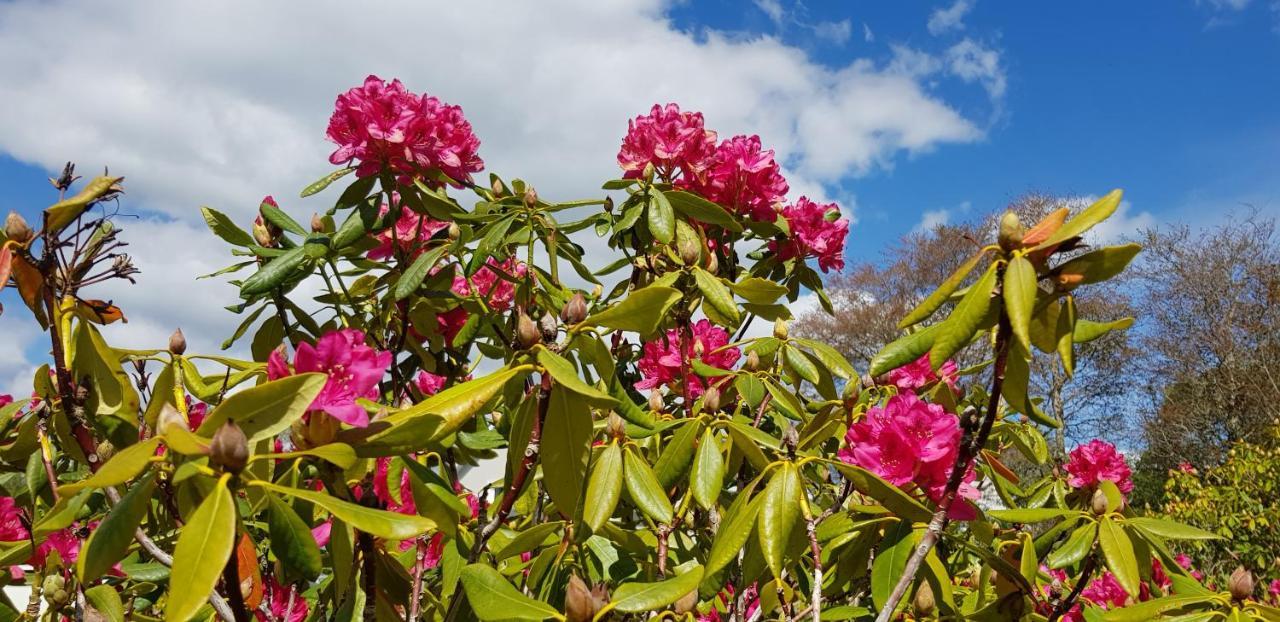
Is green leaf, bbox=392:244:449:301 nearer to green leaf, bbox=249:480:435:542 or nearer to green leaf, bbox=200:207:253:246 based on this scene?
green leaf, bbox=200:207:253:246

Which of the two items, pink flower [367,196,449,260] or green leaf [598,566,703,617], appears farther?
pink flower [367,196,449,260]

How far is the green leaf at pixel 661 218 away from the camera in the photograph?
1613mm

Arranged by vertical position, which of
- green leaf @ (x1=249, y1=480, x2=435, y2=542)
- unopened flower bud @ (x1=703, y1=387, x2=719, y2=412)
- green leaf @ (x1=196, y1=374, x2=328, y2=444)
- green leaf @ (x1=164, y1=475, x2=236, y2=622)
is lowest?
green leaf @ (x1=164, y1=475, x2=236, y2=622)

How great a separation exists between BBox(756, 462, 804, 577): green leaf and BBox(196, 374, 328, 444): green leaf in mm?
514

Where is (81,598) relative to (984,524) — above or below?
Answer: below

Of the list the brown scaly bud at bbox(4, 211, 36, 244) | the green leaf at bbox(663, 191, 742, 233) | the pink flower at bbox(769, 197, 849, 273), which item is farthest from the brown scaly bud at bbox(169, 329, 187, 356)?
the pink flower at bbox(769, 197, 849, 273)

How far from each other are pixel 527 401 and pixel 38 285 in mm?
540

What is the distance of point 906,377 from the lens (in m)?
1.93

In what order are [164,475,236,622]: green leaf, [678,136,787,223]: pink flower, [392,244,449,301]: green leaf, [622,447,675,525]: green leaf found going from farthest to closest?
[678,136,787,223]: pink flower
[392,244,449,301]: green leaf
[622,447,675,525]: green leaf
[164,475,236,622]: green leaf

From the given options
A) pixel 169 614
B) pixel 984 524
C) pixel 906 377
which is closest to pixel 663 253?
pixel 906 377

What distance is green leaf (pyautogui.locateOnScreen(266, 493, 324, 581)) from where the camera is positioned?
2.41 feet

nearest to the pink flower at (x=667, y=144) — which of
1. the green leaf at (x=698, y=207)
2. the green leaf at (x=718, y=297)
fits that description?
the green leaf at (x=698, y=207)

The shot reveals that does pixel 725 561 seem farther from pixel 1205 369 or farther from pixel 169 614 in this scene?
pixel 1205 369

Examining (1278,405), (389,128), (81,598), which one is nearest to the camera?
(81,598)
